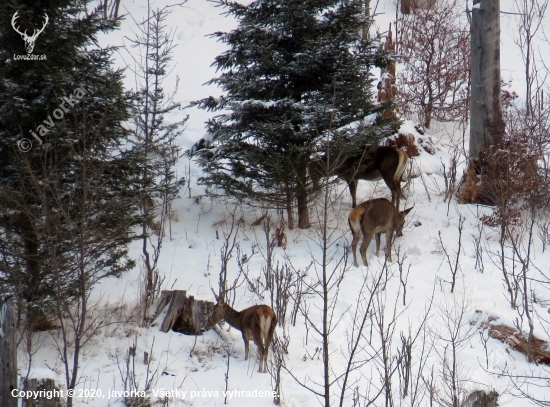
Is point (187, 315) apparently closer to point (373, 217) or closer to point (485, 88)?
point (373, 217)

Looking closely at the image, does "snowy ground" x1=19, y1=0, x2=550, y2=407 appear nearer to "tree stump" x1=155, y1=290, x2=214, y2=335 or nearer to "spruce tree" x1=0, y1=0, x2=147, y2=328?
"tree stump" x1=155, y1=290, x2=214, y2=335

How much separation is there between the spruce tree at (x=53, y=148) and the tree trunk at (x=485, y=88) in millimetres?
A: 6455

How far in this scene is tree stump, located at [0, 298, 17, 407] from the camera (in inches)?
231

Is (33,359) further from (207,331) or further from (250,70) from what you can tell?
(250,70)

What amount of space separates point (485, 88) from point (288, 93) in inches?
152

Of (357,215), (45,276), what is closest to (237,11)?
(357,215)

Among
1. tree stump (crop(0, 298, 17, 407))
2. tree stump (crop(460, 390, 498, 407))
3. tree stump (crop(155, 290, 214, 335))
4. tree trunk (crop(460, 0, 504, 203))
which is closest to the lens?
tree stump (crop(0, 298, 17, 407))

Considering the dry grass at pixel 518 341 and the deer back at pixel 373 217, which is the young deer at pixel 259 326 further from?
the dry grass at pixel 518 341

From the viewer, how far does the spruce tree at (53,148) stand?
757 centimetres

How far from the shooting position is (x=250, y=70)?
35.5ft

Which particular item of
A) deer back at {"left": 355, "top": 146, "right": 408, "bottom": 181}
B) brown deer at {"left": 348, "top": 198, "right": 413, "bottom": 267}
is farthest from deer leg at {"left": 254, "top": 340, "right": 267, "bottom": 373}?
deer back at {"left": 355, "top": 146, "right": 408, "bottom": 181}

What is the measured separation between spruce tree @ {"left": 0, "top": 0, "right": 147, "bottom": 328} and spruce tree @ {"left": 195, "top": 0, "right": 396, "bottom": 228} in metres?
2.58

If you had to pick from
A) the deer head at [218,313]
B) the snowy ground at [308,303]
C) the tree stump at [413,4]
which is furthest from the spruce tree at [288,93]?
the tree stump at [413,4]

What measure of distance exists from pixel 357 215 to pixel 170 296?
320cm
